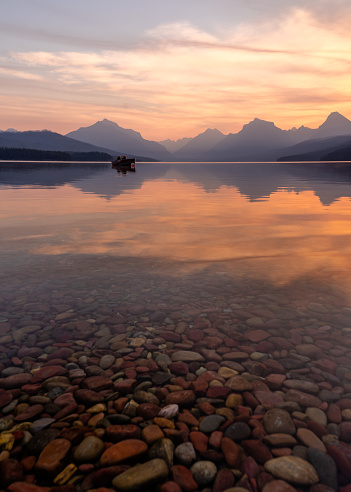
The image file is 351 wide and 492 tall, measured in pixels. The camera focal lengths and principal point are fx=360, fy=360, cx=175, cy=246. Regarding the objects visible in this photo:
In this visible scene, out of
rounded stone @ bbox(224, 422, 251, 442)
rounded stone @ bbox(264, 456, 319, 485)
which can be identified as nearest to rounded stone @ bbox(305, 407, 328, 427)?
rounded stone @ bbox(264, 456, 319, 485)

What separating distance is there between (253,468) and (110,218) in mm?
18792

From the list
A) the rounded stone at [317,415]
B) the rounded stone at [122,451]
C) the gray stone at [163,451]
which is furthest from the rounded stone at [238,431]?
the rounded stone at [122,451]

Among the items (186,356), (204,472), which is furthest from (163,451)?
(186,356)

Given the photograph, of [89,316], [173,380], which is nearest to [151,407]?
[173,380]

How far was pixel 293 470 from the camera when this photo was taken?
426cm

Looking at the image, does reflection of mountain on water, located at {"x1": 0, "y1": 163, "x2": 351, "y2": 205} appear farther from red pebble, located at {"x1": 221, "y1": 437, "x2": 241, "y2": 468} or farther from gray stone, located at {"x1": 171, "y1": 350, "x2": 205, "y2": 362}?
red pebble, located at {"x1": 221, "y1": 437, "x2": 241, "y2": 468}

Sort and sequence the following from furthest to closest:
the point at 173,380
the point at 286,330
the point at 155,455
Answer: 1. the point at 286,330
2. the point at 173,380
3. the point at 155,455

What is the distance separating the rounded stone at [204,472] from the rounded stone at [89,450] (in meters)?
1.21

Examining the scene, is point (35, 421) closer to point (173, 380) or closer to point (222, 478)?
point (173, 380)

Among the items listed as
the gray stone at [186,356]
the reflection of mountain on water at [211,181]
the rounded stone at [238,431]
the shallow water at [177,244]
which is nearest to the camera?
the rounded stone at [238,431]

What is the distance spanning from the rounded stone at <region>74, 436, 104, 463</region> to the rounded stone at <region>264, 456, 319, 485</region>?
82.3 inches

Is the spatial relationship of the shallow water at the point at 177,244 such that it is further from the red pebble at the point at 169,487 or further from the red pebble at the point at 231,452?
the red pebble at the point at 169,487

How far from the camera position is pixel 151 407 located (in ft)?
17.7

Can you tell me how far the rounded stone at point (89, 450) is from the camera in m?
4.47
